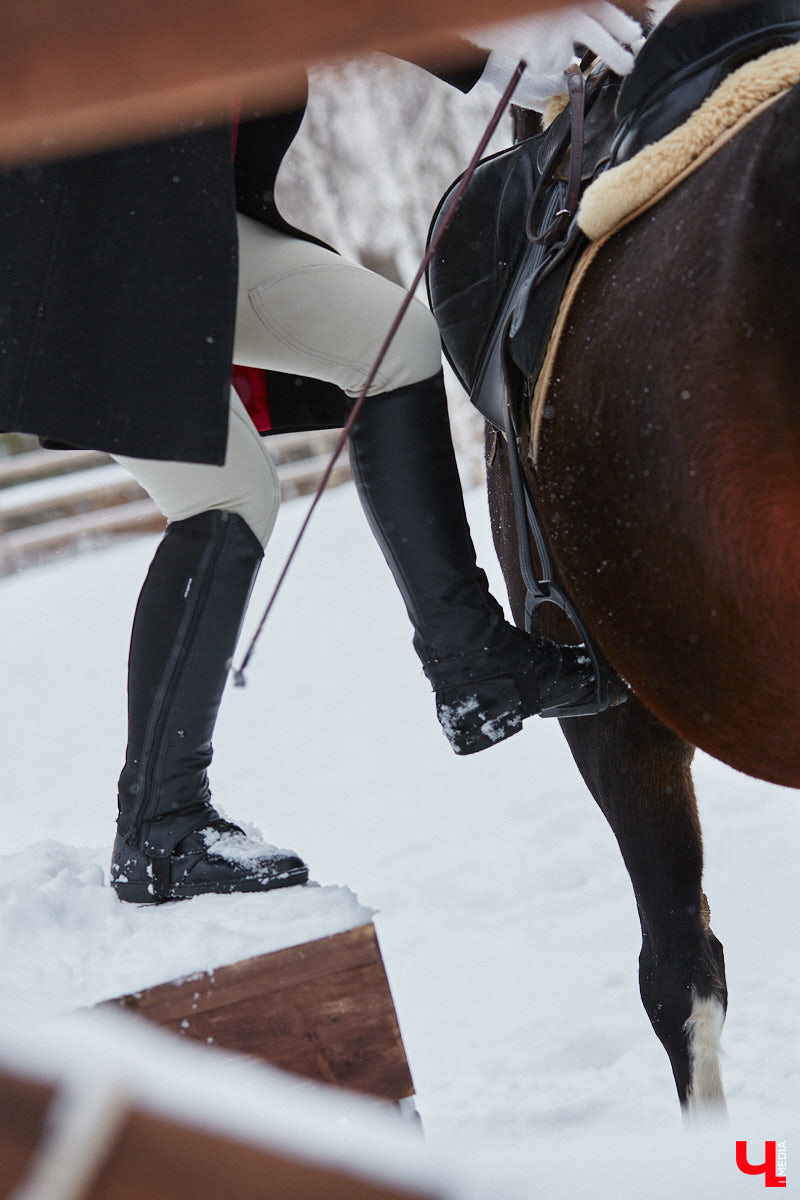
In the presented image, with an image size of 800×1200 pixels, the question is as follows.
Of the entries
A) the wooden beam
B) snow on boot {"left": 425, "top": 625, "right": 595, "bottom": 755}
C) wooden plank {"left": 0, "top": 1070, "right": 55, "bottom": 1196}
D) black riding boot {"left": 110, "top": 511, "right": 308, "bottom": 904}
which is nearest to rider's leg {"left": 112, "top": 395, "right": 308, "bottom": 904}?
black riding boot {"left": 110, "top": 511, "right": 308, "bottom": 904}

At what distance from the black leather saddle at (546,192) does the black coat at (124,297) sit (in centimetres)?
41

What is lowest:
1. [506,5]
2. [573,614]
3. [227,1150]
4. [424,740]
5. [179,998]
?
[424,740]

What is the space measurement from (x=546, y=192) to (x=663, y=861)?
997 millimetres

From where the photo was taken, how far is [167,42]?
405 millimetres

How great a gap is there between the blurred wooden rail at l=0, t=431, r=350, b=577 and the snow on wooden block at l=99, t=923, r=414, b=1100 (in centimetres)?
772

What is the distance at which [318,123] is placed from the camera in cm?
923

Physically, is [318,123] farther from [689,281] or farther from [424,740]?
[689,281]

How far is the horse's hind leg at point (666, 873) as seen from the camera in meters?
1.64

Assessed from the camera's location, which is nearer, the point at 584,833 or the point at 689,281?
the point at 689,281

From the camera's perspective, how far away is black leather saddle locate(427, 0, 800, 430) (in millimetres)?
1283

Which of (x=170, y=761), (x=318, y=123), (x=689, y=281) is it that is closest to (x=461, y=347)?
(x=689, y=281)

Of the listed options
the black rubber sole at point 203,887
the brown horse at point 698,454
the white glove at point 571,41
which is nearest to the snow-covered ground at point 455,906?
the black rubber sole at point 203,887

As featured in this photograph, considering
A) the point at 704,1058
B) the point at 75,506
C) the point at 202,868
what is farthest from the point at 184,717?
the point at 75,506

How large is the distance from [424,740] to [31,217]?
331 centimetres
